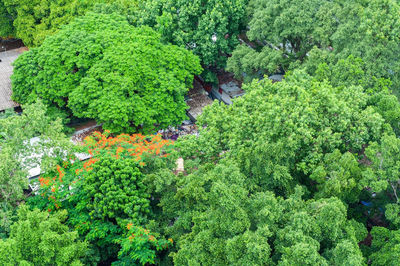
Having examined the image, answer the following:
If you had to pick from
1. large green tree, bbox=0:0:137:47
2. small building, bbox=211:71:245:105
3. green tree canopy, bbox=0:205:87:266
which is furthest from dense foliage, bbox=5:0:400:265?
small building, bbox=211:71:245:105

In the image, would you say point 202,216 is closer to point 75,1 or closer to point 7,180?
point 7,180

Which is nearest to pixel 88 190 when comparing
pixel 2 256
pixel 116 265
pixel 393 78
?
pixel 116 265

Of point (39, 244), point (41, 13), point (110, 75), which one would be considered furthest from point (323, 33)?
point (41, 13)

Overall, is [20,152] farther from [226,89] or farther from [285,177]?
[226,89]

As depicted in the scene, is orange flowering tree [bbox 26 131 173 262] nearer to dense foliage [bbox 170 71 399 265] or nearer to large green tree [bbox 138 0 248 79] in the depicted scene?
dense foliage [bbox 170 71 399 265]

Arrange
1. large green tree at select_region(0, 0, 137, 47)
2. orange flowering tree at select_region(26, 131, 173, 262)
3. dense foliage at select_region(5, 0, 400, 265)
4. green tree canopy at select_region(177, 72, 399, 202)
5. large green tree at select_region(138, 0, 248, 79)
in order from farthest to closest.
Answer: large green tree at select_region(0, 0, 137, 47)
large green tree at select_region(138, 0, 248, 79)
orange flowering tree at select_region(26, 131, 173, 262)
green tree canopy at select_region(177, 72, 399, 202)
dense foliage at select_region(5, 0, 400, 265)

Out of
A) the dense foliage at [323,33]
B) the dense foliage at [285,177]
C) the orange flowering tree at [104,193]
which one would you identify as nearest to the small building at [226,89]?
the dense foliage at [323,33]

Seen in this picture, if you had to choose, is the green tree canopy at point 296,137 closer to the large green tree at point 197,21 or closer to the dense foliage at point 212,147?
the dense foliage at point 212,147
